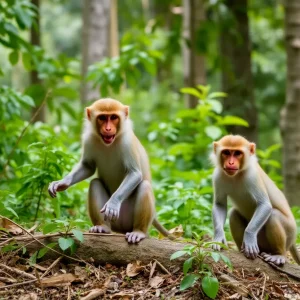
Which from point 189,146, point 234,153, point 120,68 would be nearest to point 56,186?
point 234,153

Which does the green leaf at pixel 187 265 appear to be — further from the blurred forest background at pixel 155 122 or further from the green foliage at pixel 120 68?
the green foliage at pixel 120 68

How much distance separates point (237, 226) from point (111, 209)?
1.46m

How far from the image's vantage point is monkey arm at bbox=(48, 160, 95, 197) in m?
5.77

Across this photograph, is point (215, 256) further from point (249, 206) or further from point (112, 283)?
point (249, 206)

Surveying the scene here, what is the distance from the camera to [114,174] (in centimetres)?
595

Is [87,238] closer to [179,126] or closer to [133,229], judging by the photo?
[133,229]

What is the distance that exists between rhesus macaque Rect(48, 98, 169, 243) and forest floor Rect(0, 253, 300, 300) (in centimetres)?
46

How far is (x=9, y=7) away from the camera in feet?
26.2

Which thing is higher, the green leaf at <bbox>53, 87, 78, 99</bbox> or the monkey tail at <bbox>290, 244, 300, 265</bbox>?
the green leaf at <bbox>53, 87, 78, 99</bbox>

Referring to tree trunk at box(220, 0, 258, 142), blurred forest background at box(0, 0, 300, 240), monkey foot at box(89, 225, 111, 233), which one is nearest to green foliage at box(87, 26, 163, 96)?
blurred forest background at box(0, 0, 300, 240)

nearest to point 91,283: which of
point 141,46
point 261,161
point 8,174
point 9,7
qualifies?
point 8,174

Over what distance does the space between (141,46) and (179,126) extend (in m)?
1.89

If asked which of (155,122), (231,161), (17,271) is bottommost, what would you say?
(17,271)

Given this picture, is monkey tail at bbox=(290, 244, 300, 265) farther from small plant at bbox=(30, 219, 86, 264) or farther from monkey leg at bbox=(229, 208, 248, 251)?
small plant at bbox=(30, 219, 86, 264)
